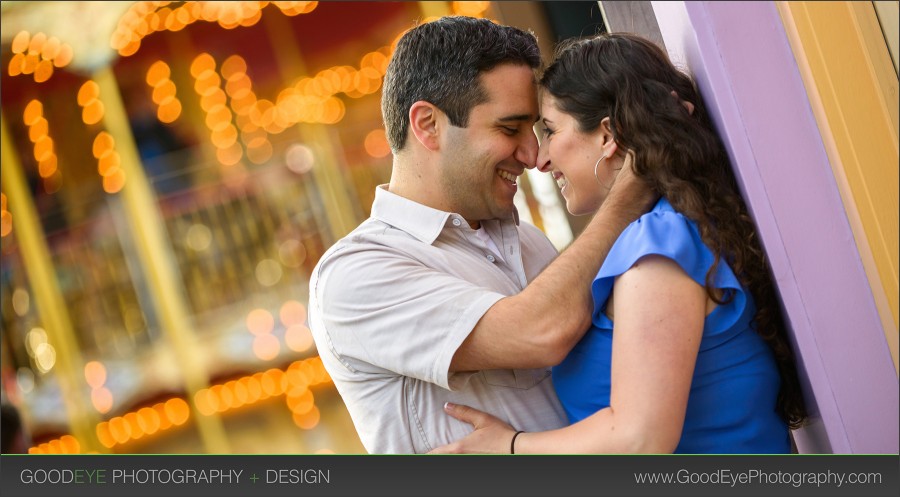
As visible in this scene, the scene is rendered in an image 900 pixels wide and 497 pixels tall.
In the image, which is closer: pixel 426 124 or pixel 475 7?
pixel 426 124

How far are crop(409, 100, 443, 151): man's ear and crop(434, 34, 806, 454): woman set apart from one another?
0.94 feet

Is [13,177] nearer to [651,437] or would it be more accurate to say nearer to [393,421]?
[393,421]

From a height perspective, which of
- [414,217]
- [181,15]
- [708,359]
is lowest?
[708,359]

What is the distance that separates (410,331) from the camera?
4.99 feet

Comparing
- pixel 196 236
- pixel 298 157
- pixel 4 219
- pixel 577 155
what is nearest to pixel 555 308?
pixel 577 155

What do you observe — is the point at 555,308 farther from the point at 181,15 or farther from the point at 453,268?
the point at 181,15

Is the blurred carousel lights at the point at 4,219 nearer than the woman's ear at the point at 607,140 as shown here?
No

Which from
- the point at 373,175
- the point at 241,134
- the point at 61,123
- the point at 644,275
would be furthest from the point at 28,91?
the point at 644,275

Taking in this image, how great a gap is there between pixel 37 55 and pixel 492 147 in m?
3.90

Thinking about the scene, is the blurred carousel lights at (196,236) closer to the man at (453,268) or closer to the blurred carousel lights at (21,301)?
the blurred carousel lights at (21,301)

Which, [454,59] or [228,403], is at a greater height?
[454,59]

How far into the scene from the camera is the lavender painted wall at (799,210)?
1.19 m

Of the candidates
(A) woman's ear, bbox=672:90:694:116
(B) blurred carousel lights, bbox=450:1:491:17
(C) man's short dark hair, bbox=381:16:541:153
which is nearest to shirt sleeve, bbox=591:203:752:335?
(A) woman's ear, bbox=672:90:694:116

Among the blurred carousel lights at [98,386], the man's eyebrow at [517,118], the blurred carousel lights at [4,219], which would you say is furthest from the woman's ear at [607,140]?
the blurred carousel lights at [4,219]
